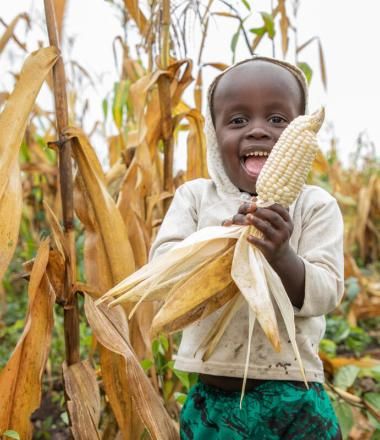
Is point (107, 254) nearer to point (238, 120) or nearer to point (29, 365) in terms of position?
point (29, 365)

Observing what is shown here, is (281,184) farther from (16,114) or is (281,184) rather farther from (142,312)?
(142,312)

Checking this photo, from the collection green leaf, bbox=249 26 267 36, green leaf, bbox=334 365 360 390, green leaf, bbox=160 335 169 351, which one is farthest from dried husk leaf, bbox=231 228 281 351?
green leaf, bbox=249 26 267 36

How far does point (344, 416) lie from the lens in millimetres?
1650

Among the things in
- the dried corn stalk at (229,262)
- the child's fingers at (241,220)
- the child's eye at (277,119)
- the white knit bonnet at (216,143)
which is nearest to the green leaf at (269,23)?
the white knit bonnet at (216,143)

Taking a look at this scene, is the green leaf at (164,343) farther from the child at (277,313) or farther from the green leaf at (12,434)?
the green leaf at (12,434)

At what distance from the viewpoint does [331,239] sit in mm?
1188

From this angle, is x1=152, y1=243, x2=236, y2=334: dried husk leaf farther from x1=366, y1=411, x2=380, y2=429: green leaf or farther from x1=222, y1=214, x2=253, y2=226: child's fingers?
x1=366, y1=411, x2=380, y2=429: green leaf

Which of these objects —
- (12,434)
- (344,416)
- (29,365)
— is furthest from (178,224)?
(344,416)

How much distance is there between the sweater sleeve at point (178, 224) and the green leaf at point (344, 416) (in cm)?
76

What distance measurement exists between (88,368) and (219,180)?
0.52 meters

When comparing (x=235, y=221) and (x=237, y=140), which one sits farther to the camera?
(x=237, y=140)

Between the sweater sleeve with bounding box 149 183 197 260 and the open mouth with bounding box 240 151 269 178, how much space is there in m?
0.18

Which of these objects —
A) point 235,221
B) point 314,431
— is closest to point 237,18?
point 235,221

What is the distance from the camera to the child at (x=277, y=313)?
3.87 ft
